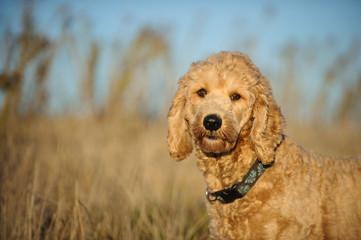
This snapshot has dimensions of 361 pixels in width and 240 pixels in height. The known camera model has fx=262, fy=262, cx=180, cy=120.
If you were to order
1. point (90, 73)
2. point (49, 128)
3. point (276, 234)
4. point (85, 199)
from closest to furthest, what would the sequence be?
point (276, 234) → point (85, 199) → point (49, 128) → point (90, 73)

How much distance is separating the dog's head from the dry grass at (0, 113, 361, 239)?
121 cm

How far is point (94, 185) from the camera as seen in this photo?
3.52 m

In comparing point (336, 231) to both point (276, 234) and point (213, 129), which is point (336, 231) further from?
point (213, 129)

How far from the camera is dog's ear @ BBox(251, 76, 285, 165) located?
2010 millimetres

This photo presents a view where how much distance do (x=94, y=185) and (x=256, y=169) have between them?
2.34m

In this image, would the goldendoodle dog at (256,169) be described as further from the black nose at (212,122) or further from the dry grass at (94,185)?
the dry grass at (94,185)

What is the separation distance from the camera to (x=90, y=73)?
7.06 metres

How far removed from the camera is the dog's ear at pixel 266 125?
79.1 inches

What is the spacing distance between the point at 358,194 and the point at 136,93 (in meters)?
5.77

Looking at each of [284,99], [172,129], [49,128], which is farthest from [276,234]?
[284,99]

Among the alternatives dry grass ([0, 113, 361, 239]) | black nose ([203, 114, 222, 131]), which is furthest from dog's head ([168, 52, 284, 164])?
dry grass ([0, 113, 361, 239])

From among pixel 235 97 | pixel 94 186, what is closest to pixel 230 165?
pixel 235 97

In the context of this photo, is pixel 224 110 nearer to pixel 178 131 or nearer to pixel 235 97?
pixel 235 97

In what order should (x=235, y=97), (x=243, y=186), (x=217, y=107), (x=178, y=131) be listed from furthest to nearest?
(x=178, y=131), (x=235, y=97), (x=217, y=107), (x=243, y=186)
